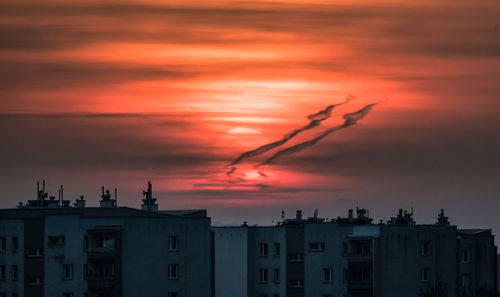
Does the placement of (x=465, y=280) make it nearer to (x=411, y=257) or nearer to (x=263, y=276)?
(x=411, y=257)

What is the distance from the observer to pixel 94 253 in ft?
408

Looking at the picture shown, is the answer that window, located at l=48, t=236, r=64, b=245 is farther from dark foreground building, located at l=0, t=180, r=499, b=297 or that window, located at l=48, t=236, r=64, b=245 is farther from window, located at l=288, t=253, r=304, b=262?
window, located at l=288, t=253, r=304, b=262

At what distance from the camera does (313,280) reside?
14138cm

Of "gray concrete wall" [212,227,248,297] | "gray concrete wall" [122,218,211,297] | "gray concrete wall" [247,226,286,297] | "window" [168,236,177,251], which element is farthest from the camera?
"gray concrete wall" [212,227,248,297]

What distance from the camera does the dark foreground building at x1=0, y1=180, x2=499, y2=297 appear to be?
125188mm

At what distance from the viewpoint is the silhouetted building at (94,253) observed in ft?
409

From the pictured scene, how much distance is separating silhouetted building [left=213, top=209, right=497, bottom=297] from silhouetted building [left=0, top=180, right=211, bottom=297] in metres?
13.8

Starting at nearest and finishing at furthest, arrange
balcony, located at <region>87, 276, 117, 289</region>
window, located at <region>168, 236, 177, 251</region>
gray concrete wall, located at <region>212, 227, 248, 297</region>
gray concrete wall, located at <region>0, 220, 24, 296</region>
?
balcony, located at <region>87, 276, 117, 289</region> < gray concrete wall, located at <region>0, 220, 24, 296</region> < window, located at <region>168, 236, 177, 251</region> < gray concrete wall, located at <region>212, 227, 248, 297</region>

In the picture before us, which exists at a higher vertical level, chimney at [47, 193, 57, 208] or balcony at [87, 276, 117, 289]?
chimney at [47, 193, 57, 208]

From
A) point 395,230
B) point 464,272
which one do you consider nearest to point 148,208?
point 395,230

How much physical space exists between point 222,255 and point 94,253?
72.6ft

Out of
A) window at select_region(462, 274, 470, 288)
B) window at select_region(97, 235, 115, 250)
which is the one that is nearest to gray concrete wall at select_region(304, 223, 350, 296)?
window at select_region(462, 274, 470, 288)

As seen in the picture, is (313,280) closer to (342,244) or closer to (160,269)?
(342,244)

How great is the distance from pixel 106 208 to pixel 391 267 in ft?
109
